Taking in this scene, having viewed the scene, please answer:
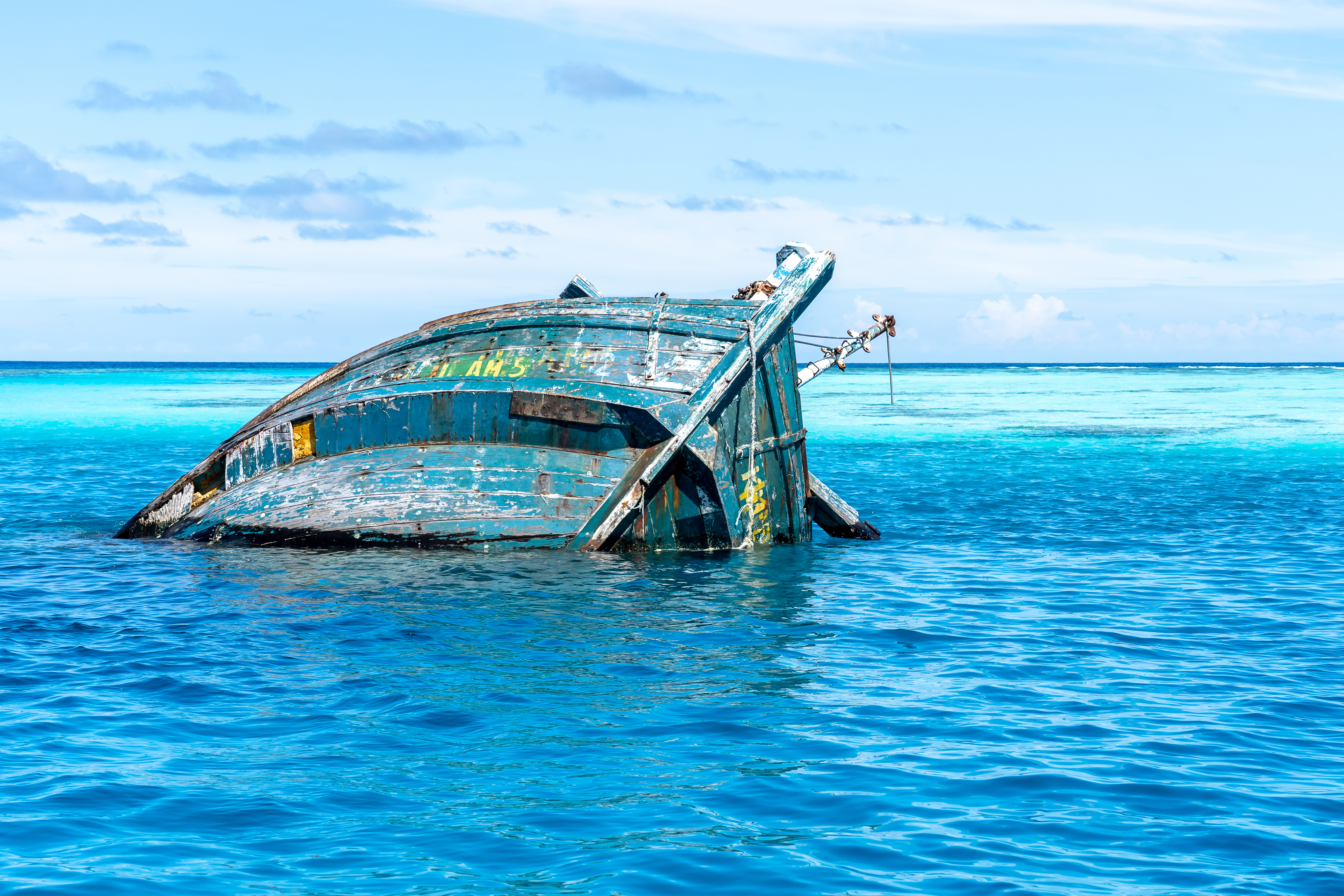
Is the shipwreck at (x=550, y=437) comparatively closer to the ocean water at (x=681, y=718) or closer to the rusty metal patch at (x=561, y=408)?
the rusty metal patch at (x=561, y=408)

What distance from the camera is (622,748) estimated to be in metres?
7.11

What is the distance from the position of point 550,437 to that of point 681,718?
6261 millimetres

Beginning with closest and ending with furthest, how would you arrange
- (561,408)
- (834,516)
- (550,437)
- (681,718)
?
(681,718) < (561,408) < (550,437) < (834,516)

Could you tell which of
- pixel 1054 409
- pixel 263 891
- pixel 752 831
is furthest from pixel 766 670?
pixel 1054 409

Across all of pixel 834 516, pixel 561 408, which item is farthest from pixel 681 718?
pixel 834 516

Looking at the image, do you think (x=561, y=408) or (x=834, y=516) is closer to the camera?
A: (x=561, y=408)

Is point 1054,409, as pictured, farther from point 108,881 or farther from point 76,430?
point 108,881

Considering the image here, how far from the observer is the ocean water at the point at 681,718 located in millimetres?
5594

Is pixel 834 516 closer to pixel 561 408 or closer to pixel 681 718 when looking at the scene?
pixel 561 408

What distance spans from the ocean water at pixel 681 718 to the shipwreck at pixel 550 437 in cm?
47

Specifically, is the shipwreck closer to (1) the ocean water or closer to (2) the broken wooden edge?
(1) the ocean water

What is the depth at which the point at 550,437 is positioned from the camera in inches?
532

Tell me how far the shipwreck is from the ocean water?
0.47 m

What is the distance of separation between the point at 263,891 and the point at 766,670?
4.58m
